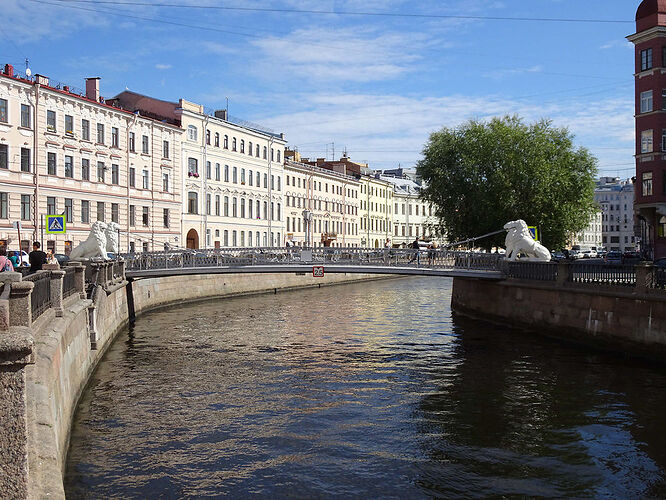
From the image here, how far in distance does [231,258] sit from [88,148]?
50.5 ft

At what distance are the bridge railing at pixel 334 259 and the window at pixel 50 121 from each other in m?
10.4

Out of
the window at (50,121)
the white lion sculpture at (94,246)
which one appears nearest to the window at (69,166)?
the window at (50,121)

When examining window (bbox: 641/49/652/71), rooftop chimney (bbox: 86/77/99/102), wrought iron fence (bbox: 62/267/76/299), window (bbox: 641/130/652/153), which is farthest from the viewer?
rooftop chimney (bbox: 86/77/99/102)

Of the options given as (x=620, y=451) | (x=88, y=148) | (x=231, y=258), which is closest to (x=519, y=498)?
(x=620, y=451)

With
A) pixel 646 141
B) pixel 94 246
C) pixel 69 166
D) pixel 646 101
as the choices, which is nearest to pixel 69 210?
pixel 69 166

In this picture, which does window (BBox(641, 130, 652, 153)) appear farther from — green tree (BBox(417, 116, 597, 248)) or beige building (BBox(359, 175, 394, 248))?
beige building (BBox(359, 175, 394, 248))

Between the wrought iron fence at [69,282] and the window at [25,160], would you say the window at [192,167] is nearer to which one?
the window at [25,160]

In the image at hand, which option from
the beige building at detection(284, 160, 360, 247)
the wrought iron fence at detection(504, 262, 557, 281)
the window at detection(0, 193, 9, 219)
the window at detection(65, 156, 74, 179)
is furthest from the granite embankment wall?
the beige building at detection(284, 160, 360, 247)

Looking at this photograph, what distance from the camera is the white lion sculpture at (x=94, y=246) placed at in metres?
27.1

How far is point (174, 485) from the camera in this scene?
420 inches

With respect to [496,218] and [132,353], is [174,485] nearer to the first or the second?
[132,353]

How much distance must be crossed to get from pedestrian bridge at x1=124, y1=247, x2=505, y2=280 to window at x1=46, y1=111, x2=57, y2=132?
416 inches

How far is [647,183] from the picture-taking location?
37469 millimetres

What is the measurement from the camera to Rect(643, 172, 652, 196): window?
37166mm
